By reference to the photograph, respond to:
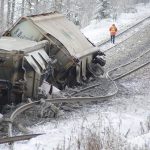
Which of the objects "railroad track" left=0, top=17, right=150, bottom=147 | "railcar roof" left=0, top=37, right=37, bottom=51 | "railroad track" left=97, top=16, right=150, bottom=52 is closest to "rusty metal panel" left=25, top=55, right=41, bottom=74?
"railcar roof" left=0, top=37, right=37, bottom=51

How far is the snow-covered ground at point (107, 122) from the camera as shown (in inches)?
361

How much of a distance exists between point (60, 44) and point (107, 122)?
14.5ft

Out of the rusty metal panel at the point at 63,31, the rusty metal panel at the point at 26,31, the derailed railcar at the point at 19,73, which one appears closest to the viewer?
the derailed railcar at the point at 19,73

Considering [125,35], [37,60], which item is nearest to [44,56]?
[37,60]

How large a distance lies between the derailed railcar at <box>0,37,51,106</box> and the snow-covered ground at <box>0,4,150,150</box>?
55.1 inches

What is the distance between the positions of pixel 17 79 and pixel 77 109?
2000mm

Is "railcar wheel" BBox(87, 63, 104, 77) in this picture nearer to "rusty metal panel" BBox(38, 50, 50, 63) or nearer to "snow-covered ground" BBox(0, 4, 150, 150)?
"snow-covered ground" BBox(0, 4, 150, 150)

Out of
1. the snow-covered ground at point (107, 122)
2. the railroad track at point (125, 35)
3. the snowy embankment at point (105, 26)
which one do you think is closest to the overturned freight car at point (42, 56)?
the snow-covered ground at point (107, 122)

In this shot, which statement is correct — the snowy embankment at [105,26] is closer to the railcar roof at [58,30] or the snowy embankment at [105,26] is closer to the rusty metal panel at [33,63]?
the railcar roof at [58,30]

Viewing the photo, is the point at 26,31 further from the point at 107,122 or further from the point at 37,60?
the point at 107,122

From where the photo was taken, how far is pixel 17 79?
12.3 m

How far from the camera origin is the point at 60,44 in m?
15.0

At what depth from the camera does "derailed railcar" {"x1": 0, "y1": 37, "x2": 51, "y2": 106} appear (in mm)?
12062

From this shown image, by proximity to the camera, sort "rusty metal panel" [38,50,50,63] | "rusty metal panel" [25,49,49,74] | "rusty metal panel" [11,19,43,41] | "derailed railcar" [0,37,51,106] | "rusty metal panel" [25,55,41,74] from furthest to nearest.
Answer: "rusty metal panel" [11,19,43,41]
"rusty metal panel" [38,50,50,63]
"rusty metal panel" [25,49,49,74]
"rusty metal panel" [25,55,41,74]
"derailed railcar" [0,37,51,106]
